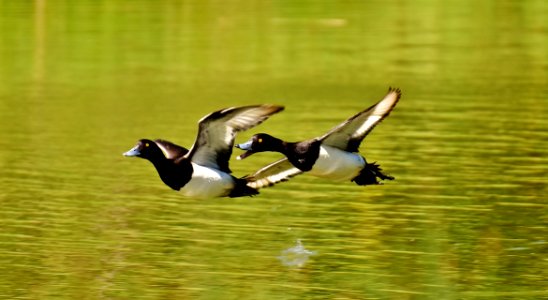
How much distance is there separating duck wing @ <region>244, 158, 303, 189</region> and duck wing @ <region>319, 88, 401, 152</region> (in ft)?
2.77

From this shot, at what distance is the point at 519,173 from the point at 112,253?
27.6 ft

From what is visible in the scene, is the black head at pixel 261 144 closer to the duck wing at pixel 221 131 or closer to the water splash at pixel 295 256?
the duck wing at pixel 221 131

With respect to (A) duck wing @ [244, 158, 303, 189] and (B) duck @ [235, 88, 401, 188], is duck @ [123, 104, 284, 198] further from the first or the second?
(A) duck wing @ [244, 158, 303, 189]

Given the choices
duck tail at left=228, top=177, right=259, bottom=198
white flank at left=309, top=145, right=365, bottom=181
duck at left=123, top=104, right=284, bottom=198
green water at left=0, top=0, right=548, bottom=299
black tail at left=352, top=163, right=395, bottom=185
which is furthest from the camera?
green water at left=0, top=0, right=548, bottom=299

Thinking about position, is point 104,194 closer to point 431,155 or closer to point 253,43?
point 431,155

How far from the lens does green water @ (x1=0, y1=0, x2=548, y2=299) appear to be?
66.8 feet

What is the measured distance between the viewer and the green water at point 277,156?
20375 mm

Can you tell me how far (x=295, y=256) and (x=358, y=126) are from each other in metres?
3.81

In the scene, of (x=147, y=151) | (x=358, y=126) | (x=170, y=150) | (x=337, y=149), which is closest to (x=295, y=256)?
(x=170, y=150)

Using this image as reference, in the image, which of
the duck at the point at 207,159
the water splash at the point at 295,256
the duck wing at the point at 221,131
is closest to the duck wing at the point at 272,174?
the duck at the point at 207,159

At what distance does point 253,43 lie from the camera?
5188cm

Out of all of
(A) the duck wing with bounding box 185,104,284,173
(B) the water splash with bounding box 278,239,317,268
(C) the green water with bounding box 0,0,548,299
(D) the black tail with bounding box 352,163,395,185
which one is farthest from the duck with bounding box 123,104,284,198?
(B) the water splash with bounding box 278,239,317,268

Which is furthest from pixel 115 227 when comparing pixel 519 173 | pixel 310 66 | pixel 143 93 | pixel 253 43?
pixel 253 43

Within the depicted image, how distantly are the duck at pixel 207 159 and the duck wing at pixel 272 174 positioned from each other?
465 millimetres
